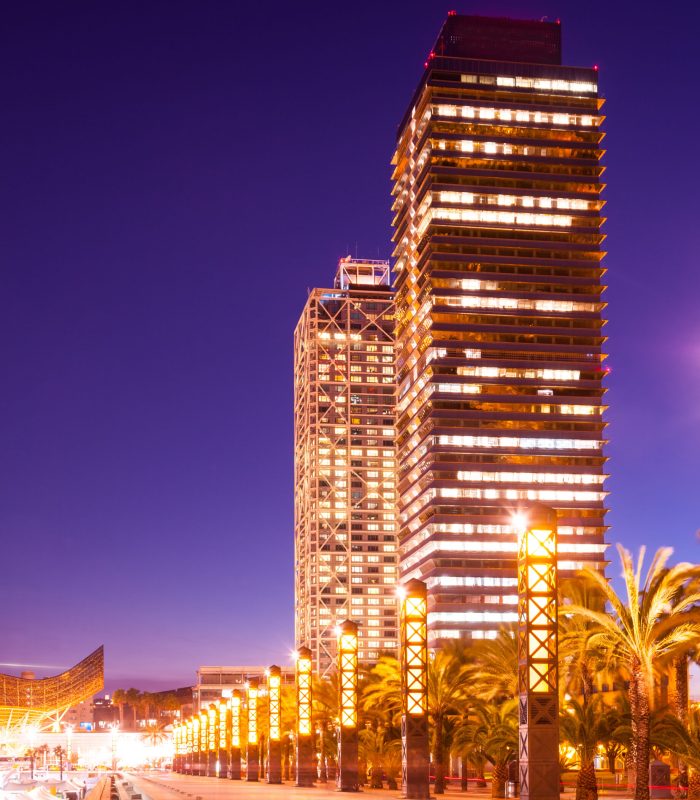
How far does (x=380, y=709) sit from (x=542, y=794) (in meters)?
48.0

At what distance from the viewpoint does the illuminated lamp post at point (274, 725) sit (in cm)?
8781

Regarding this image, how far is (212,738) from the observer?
482 feet

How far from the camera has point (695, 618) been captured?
47594 mm

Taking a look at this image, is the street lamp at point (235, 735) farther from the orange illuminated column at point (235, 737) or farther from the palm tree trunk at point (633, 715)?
the palm tree trunk at point (633, 715)

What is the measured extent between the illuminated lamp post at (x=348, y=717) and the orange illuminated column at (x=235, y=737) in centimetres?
4324

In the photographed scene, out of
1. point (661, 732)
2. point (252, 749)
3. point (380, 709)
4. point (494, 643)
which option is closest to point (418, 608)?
point (661, 732)

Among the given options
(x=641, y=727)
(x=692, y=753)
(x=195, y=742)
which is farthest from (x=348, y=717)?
(x=195, y=742)

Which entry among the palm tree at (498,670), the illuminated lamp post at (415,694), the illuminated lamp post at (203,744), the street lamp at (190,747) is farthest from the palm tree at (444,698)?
the street lamp at (190,747)

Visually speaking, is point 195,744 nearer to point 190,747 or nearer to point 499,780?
point 190,747

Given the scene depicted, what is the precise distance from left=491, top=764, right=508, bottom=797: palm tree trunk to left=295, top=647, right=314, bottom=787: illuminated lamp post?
15.2 m

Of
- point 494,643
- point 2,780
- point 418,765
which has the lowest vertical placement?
point 2,780

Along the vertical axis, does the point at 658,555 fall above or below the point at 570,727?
above

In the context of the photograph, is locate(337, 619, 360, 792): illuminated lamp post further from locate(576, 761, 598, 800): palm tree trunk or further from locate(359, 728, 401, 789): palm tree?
locate(359, 728, 401, 789): palm tree

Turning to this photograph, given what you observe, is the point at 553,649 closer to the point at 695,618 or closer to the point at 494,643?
the point at 695,618
